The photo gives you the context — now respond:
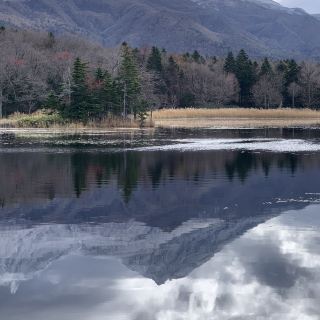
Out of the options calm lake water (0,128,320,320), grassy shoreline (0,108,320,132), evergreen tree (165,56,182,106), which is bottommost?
calm lake water (0,128,320,320)

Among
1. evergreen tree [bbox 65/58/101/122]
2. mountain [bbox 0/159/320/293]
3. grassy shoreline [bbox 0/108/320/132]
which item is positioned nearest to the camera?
mountain [bbox 0/159/320/293]

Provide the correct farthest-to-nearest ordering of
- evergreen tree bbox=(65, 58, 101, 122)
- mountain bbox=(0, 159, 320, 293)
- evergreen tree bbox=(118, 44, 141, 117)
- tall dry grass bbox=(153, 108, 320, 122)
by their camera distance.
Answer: tall dry grass bbox=(153, 108, 320, 122) < evergreen tree bbox=(118, 44, 141, 117) < evergreen tree bbox=(65, 58, 101, 122) < mountain bbox=(0, 159, 320, 293)

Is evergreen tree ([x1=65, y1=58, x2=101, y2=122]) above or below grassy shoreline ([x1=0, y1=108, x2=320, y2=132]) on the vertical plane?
above

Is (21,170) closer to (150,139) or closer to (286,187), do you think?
(286,187)

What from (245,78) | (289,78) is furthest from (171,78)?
(289,78)

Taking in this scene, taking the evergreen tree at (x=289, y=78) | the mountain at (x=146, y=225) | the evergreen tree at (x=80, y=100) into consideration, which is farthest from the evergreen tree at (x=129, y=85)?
the evergreen tree at (x=289, y=78)

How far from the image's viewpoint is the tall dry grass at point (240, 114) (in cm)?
8500

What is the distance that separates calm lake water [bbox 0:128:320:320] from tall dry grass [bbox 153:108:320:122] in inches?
2220

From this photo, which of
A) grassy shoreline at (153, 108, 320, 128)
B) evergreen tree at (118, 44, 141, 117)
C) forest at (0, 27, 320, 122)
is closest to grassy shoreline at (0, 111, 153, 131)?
evergreen tree at (118, 44, 141, 117)

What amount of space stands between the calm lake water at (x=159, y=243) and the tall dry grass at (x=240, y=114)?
185 feet

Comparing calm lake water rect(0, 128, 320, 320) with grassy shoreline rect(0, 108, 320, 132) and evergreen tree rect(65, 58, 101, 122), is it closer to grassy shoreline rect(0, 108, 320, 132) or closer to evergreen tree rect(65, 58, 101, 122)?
evergreen tree rect(65, 58, 101, 122)

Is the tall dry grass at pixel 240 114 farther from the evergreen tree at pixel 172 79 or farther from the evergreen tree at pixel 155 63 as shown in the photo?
the evergreen tree at pixel 155 63

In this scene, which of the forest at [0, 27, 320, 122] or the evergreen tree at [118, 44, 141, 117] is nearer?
the evergreen tree at [118, 44, 141, 117]

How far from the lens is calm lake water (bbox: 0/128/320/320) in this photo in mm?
10586
